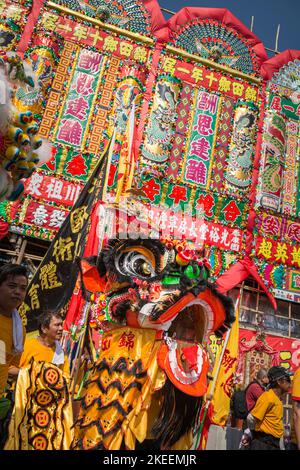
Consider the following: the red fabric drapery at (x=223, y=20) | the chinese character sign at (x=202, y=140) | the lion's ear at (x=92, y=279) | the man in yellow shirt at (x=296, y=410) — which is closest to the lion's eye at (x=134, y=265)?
the lion's ear at (x=92, y=279)

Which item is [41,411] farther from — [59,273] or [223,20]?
[223,20]

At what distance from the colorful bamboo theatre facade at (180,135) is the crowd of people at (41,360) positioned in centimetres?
407

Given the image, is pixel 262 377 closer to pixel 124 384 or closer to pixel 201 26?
pixel 124 384

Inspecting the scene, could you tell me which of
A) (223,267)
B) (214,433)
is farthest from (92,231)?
(223,267)

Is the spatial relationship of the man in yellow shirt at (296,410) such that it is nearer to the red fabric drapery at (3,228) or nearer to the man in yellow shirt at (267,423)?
the man in yellow shirt at (267,423)

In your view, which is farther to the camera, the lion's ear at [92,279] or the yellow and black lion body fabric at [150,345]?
the lion's ear at [92,279]

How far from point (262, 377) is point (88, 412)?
391 cm

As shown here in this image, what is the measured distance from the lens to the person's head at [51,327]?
357cm

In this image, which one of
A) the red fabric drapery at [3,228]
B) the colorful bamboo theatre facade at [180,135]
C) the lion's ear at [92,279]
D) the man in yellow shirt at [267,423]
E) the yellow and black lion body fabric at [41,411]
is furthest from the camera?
the colorful bamboo theatre facade at [180,135]

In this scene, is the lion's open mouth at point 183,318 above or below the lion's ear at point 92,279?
below

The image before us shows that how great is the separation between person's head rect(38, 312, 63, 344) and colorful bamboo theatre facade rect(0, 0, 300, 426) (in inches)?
162

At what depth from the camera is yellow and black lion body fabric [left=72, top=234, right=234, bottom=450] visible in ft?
10.9

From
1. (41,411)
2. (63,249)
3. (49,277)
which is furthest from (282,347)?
(41,411)

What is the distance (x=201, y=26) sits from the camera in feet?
33.2
